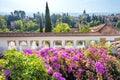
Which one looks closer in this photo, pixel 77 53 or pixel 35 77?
pixel 35 77

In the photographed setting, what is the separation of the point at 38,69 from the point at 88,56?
1994 mm

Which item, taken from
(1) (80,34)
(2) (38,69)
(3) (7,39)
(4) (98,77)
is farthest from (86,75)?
(1) (80,34)

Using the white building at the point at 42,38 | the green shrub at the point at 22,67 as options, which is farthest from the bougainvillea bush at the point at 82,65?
the white building at the point at 42,38

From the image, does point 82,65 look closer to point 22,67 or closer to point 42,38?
point 22,67

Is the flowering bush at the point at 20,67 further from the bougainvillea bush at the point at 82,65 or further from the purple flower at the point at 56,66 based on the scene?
the purple flower at the point at 56,66

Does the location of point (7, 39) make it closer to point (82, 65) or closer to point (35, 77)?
point (82, 65)

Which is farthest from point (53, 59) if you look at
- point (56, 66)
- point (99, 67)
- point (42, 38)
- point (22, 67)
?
point (42, 38)

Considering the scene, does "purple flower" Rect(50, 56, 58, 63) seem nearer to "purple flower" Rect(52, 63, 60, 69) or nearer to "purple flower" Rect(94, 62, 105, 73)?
"purple flower" Rect(52, 63, 60, 69)

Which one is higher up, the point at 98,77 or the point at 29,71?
the point at 29,71

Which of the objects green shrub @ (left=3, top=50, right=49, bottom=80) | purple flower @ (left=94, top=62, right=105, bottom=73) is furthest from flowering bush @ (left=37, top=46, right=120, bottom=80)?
green shrub @ (left=3, top=50, right=49, bottom=80)

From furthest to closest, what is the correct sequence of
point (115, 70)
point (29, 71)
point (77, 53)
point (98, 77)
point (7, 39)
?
point (7, 39)
point (77, 53)
point (115, 70)
point (98, 77)
point (29, 71)

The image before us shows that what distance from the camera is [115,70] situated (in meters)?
6.50

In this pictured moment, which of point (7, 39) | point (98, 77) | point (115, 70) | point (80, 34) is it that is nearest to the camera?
point (98, 77)

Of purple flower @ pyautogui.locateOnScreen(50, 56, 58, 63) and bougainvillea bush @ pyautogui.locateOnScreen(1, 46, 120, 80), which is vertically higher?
purple flower @ pyautogui.locateOnScreen(50, 56, 58, 63)
